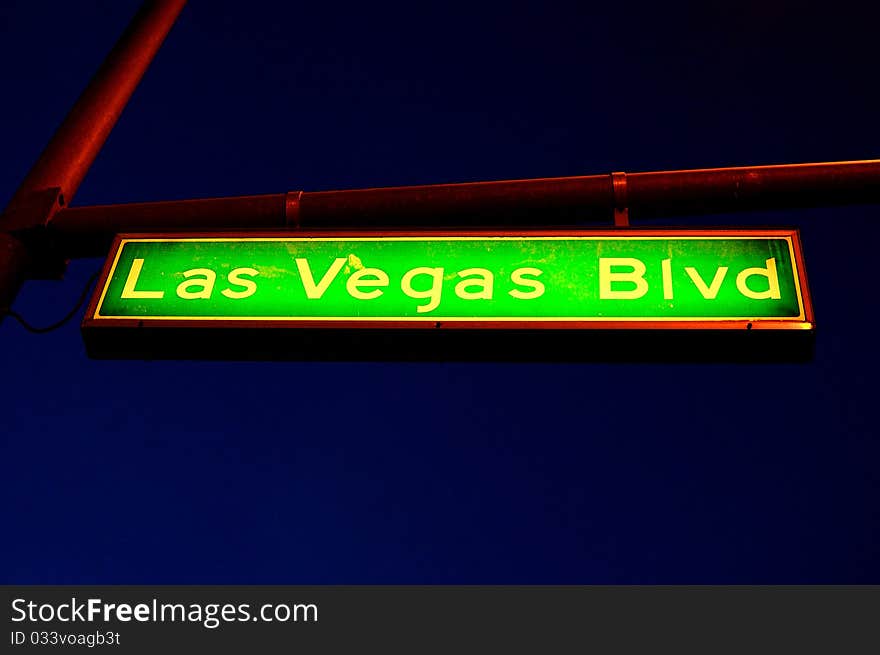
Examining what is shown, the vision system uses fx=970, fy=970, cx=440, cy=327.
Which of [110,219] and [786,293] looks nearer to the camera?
[786,293]

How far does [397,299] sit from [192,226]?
0.96 m

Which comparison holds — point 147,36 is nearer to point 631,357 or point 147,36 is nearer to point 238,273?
point 238,273

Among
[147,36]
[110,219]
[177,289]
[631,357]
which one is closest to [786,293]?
[631,357]

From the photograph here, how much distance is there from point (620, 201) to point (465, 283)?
0.70 meters

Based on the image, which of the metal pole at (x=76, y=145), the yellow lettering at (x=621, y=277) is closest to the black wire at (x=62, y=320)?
the metal pole at (x=76, y=145)

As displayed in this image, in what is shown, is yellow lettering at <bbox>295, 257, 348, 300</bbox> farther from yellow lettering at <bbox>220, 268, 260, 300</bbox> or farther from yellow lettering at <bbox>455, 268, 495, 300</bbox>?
yellow lettering at <bbox>455, 268, 495, 300</bbox>

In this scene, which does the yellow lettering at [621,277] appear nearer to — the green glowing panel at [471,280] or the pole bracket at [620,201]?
the green glowing panel at [471,280]

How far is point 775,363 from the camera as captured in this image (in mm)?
2943

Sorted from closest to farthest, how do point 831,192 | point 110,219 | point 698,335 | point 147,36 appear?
point 698,335 → point 831,192 → point 110,219 → point 147,36

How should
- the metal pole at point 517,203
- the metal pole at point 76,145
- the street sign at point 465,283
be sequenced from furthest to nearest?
the metal pole at point 76,145
the metal pole at point 517,203
the street sign at point 465,283

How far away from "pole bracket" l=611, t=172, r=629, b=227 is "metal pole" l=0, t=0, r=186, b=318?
2.01 meters

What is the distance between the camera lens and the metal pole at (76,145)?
3.42 meters

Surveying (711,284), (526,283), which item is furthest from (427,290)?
(711,284)

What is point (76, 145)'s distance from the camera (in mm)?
3742
